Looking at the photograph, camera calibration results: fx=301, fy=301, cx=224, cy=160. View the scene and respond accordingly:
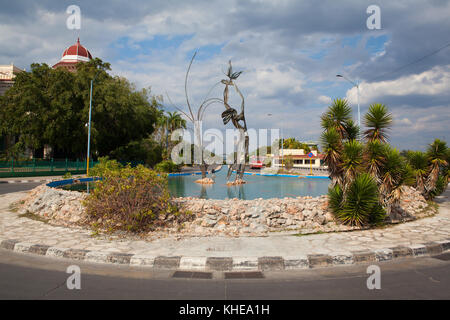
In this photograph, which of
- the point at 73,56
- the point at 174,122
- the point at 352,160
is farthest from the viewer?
the point at 174,122

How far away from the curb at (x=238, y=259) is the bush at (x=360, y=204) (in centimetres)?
156

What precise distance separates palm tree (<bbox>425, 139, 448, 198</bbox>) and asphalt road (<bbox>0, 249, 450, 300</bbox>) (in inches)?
287

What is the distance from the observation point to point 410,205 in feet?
32.3

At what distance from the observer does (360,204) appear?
7316mm

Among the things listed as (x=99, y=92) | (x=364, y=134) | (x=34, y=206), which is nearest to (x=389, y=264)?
(x=364, y=134)

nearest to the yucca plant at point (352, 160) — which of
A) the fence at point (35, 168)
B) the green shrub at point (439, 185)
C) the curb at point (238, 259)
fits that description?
the curb at point (238, 259)

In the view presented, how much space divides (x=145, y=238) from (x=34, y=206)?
523 cm

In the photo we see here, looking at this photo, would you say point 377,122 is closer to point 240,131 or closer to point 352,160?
point 352,160

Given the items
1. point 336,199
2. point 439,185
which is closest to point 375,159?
point 336,199

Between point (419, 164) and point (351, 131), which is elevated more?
point (351, 131)

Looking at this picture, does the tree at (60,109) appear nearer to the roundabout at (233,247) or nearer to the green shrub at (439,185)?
the roundabout at (233,247)

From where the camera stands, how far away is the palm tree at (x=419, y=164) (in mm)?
11445

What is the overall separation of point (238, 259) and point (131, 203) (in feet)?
10.8
